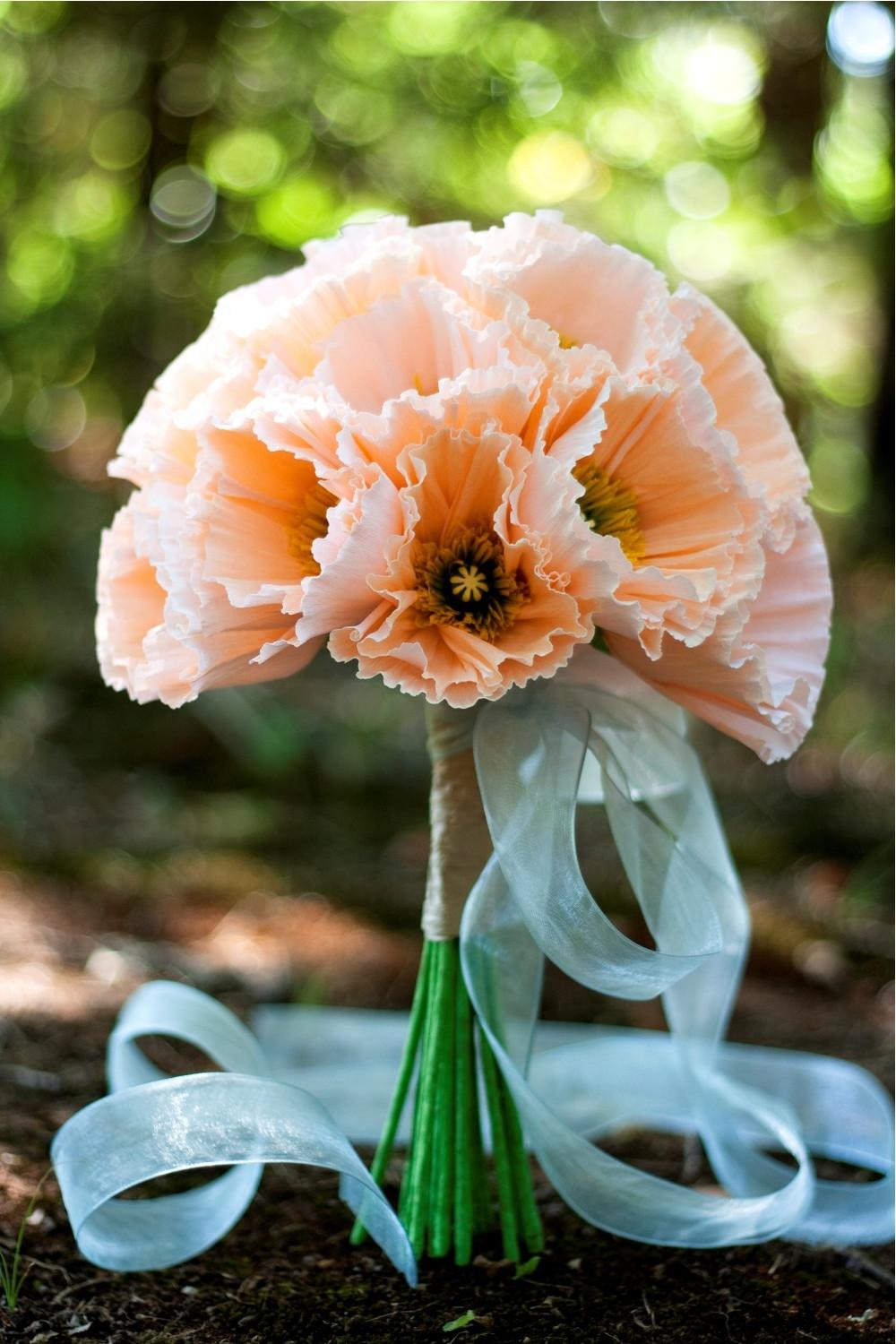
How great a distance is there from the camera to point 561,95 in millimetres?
3412

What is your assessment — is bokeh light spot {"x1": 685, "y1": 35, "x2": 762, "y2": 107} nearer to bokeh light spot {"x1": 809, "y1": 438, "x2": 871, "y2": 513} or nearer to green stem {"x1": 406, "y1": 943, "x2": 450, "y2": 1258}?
bokeh light spot {"x1": 809, "y1": 438, "x2": 871, "y2": 513}

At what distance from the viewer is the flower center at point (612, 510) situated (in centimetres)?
92

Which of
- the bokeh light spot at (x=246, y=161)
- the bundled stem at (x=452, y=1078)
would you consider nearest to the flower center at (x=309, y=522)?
the bundled stem at (x=452, y=1078)

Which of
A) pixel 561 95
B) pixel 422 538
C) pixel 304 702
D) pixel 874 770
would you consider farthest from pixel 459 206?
pixel 422 538

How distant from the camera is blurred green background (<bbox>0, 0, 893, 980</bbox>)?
291 centimetres

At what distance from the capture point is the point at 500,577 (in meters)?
0.88

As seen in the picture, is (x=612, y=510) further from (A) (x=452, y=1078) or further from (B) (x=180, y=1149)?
(B) (x=180, y=1149)

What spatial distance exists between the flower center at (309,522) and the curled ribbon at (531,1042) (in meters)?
0.22

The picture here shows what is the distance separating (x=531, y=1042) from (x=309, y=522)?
0.53 metres

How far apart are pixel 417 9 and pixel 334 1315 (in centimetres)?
350

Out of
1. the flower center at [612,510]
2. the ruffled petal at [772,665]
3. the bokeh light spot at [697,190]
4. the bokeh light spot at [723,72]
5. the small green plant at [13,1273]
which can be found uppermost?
the bokeh light spot at [723,72]

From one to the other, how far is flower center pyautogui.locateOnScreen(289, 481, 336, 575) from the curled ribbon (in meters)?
0.22

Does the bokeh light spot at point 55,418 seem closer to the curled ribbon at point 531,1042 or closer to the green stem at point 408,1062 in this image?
the curled ribbon at point 531,1042

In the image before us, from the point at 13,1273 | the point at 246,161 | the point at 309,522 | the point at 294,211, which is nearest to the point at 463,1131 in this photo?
the point at 13,1273
